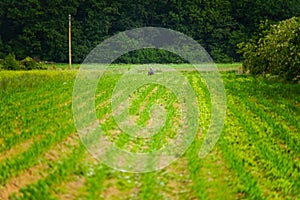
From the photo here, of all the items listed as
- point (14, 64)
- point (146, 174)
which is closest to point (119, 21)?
point (14, 64)

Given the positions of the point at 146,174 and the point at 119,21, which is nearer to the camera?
the point at 146,174

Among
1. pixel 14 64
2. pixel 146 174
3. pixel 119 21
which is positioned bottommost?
pixel 14 64

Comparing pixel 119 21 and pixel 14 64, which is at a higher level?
pixel 119 21

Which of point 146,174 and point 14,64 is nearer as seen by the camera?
point 146,174

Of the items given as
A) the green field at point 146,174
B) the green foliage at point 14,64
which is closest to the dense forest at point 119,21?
the green foliage at point 14,64

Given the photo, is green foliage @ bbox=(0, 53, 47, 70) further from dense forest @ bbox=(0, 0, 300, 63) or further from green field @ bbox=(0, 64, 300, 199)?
green field @ bbox=(0, 64, 300, 199)

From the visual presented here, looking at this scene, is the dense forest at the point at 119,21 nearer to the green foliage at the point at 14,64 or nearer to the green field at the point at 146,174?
the green foliage at the point at 14,64

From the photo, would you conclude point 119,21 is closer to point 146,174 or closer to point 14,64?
point 14,64

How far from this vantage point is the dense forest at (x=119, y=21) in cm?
6556

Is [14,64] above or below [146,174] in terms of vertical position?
below

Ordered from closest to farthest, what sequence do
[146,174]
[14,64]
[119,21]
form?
[146,174], [14,64], [119,21]

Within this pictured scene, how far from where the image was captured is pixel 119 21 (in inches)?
2955

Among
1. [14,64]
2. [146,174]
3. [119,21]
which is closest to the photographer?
[146,174]

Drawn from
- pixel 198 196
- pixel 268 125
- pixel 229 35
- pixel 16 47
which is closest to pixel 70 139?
pixel 198 196
